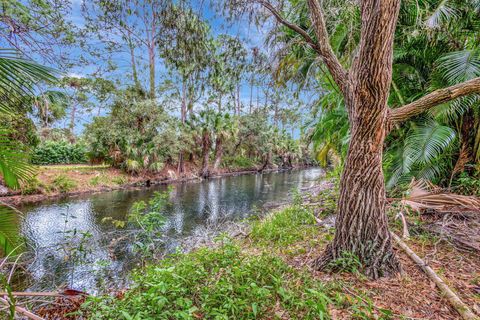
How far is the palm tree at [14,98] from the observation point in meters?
→ 1.20

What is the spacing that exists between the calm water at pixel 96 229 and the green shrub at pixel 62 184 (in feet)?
4.06

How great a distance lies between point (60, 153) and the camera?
17031 millimetres

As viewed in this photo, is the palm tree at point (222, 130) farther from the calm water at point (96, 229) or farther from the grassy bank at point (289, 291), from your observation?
the grassy bank at point (289, 291)

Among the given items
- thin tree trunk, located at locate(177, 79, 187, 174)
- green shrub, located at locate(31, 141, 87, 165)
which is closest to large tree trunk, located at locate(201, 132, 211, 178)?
thin tree trunk, located at locate(177, 79, 187, 174)

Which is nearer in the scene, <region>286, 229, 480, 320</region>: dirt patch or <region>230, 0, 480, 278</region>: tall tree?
<region>286, 229, 480, 320</region>: dirt patch

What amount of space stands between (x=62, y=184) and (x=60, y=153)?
26.7 ft

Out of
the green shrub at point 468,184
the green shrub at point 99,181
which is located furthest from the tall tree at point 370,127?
the green shrub at point 99,181

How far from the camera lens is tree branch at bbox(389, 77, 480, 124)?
1.97 metres

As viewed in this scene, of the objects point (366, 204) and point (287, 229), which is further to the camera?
point (287, 229)

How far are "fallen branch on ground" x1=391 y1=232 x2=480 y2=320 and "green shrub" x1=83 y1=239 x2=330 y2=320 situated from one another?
97cm

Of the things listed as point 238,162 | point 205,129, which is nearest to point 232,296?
point 205,129

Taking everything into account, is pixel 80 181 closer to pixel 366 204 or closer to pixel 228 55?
pixel 228 55

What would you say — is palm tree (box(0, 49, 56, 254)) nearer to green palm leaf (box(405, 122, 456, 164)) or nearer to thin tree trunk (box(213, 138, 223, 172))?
green palm leaf (box(405, 122, 456, 164))

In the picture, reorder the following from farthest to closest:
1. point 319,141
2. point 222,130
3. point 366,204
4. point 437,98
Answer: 1. point 222,130
2. point 319,141
3. point 366,204
4. point 437,98
